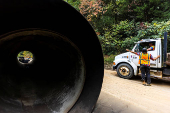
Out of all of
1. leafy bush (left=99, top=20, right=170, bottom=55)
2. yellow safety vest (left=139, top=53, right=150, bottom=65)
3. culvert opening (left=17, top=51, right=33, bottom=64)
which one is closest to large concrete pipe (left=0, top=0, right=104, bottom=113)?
yellow safety vest (left=139, top=53, right=150, bottom=65)

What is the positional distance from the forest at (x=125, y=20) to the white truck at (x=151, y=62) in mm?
3303

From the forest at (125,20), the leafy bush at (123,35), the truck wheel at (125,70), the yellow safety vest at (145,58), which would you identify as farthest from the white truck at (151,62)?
the leafy bush at (123,35)

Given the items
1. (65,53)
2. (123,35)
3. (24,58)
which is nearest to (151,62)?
(65,53)

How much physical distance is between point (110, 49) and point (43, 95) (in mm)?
10260

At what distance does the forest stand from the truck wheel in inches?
163

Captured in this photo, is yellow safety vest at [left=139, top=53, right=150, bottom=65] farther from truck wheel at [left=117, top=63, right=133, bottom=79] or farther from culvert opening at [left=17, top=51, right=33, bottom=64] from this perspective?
culvert opening at [left=17, top=51, right=33, bottom=64]

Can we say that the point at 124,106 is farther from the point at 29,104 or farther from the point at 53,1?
the point at 53,1

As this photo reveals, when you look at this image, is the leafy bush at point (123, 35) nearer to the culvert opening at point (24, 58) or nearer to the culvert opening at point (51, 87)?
the culvert opening at point (24, 58)

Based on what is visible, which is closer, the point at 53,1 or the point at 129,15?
the point at 53,1

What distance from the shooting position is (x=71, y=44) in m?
2.15

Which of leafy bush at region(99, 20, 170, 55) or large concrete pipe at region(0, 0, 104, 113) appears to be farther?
leafy bush at region(99, 20, 170, 55)

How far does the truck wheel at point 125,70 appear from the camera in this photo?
6180 mm

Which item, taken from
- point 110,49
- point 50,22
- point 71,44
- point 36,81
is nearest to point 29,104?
point 36,81

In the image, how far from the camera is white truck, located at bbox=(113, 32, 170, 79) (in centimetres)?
521
